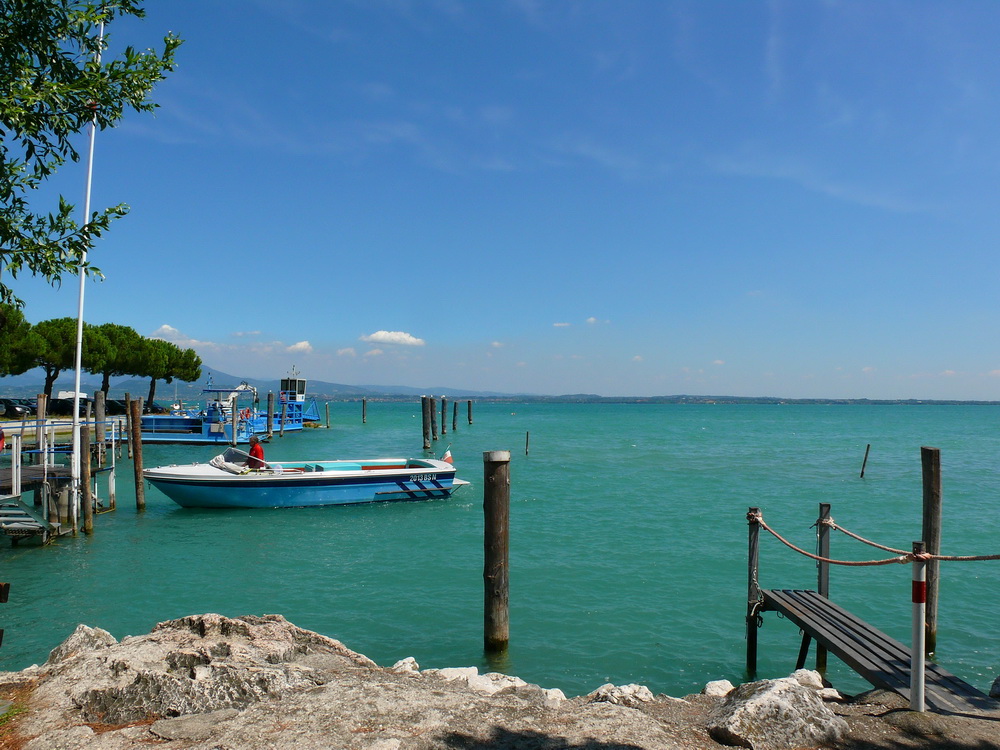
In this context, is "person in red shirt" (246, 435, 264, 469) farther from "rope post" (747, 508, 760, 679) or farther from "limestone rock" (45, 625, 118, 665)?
"rope post" (747, 508, 760, 679)

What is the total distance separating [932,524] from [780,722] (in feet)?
16.0

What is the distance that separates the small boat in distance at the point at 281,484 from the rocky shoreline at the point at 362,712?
12.1 metres

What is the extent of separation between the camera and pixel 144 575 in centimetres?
1227

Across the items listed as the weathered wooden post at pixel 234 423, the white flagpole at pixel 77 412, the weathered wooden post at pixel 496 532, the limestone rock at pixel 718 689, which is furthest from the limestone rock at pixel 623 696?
the weathered wooden post at pixel 234 423

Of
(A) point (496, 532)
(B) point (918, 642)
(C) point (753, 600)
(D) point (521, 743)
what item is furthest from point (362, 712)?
(C) point (753, 600)

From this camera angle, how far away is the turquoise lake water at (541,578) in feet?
29.0

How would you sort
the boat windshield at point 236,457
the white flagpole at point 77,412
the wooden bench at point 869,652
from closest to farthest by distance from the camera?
1. the wooden bench at point 869,652
2. the white flagpole at point 77,412
3. the boat windshield at point 236,457

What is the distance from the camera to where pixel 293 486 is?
60.9 ft

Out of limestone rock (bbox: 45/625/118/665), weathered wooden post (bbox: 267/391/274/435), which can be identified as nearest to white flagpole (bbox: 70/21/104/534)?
limestone rock (bbox: 45/625/118/665)

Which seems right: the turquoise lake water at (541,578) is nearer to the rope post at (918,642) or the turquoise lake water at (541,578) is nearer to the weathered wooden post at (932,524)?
the weathered wooden post at (932,524)

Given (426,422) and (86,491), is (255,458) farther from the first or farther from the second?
(426,422)

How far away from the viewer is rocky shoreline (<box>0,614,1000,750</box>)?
4703 millimetres

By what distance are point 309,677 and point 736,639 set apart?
20.0ft

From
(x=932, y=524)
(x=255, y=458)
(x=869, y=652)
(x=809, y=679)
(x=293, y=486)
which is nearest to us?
(x=869, y=652)
